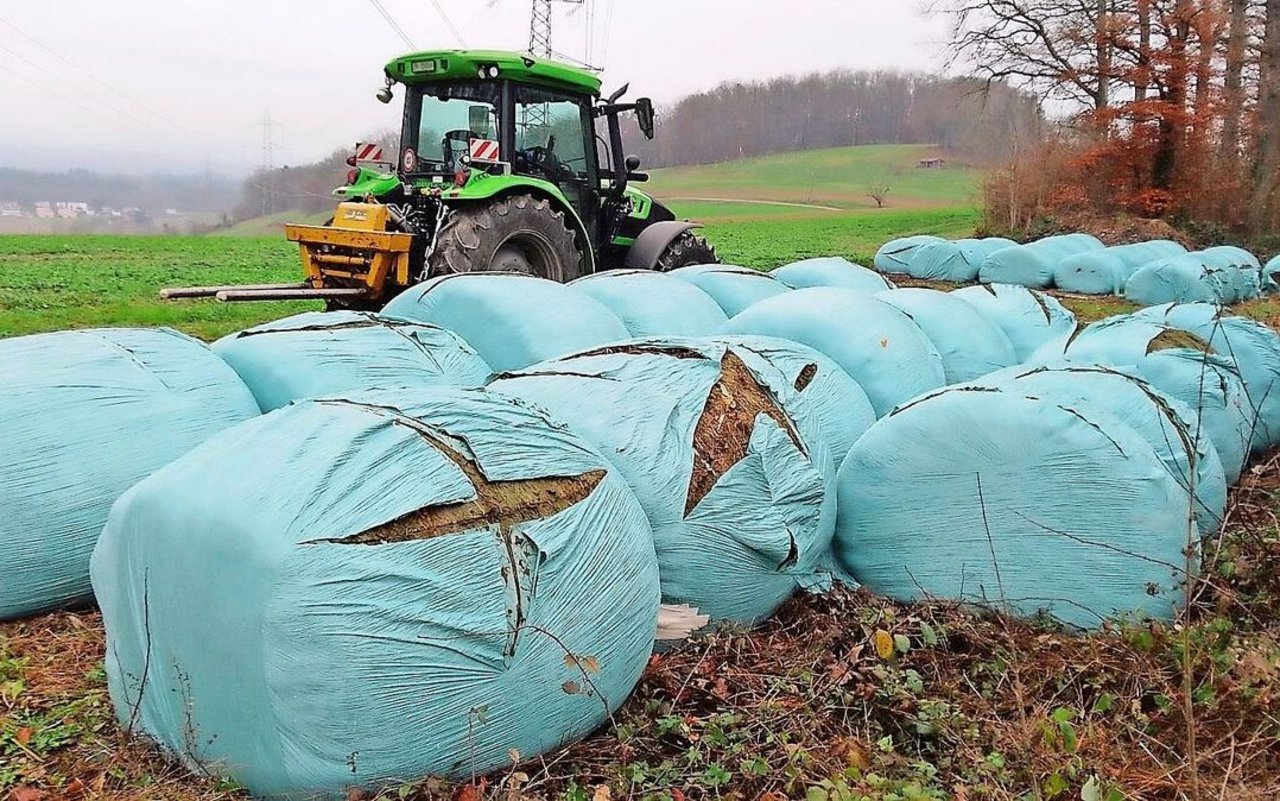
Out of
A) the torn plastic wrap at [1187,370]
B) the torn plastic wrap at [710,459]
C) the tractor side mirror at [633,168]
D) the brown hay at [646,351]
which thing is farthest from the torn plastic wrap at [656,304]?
the tractor side mirror at [633,168]

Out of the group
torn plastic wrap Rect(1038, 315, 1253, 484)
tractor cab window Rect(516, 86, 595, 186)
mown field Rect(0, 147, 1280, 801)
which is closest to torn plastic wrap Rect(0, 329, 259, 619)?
mown field Rect(0, 147, 1280, 801)

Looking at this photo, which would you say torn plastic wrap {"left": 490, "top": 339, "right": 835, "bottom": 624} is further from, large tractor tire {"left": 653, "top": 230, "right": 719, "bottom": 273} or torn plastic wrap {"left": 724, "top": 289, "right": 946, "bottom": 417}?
large tractor tire {"left": 653, "top": 230, "right": 719, "bottom": 273}

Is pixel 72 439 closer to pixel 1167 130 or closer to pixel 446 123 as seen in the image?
pixel 446 123

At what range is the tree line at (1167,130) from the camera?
2023 centimetres

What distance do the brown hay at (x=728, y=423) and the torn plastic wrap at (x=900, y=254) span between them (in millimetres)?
13165

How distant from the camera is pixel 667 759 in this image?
6.97ft

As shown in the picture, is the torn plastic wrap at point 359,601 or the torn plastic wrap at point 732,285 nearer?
the torn plastic wrap at point 359,601

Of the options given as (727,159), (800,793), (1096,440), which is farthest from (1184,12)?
(727,159)

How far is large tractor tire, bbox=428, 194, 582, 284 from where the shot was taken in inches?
247

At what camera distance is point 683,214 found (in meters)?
41.2

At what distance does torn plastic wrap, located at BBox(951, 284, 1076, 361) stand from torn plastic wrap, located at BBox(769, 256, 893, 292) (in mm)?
918

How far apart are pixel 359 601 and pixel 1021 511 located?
195cm

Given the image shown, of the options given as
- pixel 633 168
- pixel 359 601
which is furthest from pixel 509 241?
pixel 359 601

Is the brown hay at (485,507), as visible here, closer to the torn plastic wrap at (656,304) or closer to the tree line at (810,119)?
the torn plastic wrap at (656,304)
